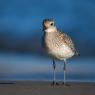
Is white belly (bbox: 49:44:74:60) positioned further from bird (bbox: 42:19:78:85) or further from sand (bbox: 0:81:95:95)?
sand (bbox: 0:81:95:95)

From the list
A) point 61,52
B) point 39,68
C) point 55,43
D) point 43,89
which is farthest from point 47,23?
point 39,68

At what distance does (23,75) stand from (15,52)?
122 inches

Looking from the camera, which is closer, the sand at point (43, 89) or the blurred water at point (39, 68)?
the sand at point (43, 89)

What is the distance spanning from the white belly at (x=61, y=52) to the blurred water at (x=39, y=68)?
4.98ft

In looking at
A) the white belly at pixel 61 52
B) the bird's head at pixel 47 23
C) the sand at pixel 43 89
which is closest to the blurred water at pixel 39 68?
the white belly at pixel 61 52

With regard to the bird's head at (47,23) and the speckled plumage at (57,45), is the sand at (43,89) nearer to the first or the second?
the speckled plumage at (57,45)

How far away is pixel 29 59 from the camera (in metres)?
15.6

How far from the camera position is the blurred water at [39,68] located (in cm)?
1347

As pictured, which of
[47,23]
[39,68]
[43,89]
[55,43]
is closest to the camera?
[43,89]

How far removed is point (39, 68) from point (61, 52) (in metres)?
2.91

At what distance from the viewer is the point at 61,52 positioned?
1148 cm

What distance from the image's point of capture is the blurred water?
1347cm

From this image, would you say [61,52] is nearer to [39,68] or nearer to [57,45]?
[57,45]

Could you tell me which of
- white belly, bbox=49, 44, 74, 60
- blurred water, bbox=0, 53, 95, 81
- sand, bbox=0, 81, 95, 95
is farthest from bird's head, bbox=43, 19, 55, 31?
blurred water, bbox=0, 53, 95, 81
